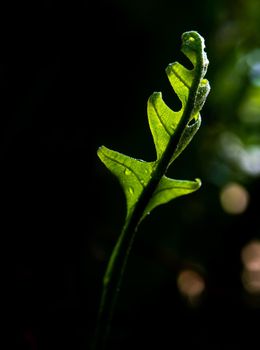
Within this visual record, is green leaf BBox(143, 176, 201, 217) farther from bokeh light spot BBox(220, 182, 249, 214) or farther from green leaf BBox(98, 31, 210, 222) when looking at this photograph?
bokeh light spot BBox(220, 182, 249, 214)

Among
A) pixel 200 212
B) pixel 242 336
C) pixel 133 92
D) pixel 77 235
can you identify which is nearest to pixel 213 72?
pixel 133 92

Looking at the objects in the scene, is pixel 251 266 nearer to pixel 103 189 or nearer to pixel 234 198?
pixel 234 198

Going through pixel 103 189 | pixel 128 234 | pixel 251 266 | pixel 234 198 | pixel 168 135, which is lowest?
pixel 251 266

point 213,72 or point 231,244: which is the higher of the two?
point 213,72

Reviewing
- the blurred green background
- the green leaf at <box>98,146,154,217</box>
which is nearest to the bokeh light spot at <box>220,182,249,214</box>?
→ the blurred green background

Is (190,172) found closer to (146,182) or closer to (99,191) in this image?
(99,191)

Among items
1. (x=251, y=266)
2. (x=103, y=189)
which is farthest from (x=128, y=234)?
(x=251, y=266)
